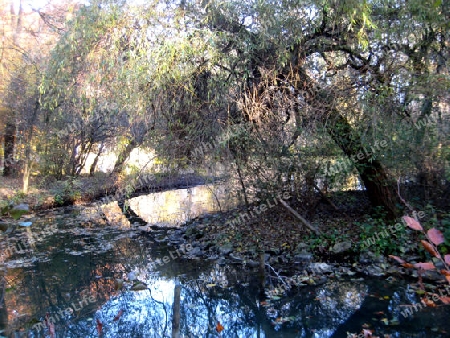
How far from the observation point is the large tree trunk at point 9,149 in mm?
14366

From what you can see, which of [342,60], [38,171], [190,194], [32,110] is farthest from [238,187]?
[38,171]

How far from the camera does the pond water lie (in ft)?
14.3

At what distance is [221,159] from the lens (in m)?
6.72

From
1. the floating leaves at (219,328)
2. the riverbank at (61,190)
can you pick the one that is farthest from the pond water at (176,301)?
the riverbank at (61,190)

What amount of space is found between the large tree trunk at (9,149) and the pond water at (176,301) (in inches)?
337

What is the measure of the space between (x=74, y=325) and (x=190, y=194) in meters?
9.84

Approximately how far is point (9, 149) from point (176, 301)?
15.8 m

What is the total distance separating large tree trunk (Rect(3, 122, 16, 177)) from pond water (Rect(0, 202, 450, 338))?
28.1 feet

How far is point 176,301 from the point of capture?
3143mm

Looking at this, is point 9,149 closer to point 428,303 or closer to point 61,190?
point 61,190

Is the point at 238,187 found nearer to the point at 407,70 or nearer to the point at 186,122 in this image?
the point at 186,122

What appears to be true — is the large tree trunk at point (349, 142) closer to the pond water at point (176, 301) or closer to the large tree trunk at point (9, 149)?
the pond water at point (176, 301)

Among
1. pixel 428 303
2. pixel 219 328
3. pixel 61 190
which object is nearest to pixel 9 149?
pixel 61 190

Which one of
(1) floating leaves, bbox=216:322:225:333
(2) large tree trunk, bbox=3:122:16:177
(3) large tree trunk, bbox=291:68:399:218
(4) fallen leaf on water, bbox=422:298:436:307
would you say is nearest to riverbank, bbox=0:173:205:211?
(2) large tree trunk, bbox=3:122:16:177
